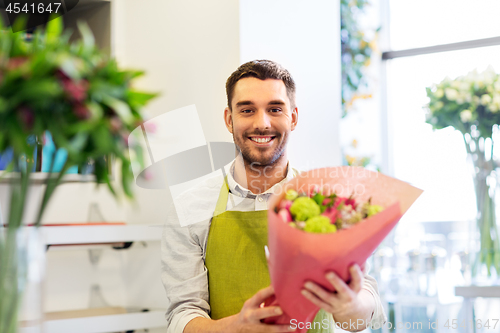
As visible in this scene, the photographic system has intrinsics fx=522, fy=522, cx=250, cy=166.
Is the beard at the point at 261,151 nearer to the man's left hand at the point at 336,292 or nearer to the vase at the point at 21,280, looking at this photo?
the man's left hand at the point at 336,292

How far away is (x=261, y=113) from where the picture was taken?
1.69 metres

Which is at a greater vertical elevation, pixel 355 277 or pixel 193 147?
pixel 193 147

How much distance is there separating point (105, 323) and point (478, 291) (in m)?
1.58

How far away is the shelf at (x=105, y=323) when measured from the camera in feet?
6.19

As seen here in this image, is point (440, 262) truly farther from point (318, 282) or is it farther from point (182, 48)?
point (318, 282)

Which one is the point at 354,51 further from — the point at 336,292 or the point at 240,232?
the point at 336,292

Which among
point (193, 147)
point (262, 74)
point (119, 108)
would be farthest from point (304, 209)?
point (193, 147)

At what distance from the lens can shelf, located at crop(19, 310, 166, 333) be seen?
1.89 metres

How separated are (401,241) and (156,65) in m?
2.04

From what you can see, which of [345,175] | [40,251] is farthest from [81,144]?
[345,175]

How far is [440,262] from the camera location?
119 inches

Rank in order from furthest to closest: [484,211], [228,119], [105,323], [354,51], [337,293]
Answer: [354,51], [484,211], [105,323], [228,119], [337,293]

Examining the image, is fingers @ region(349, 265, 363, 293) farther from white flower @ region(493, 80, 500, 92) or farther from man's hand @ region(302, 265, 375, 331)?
white flower @ region(493, 80, 500, 92)

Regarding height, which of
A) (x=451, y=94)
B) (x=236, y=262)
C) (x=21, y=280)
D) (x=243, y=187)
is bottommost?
(x=236, y=262)
